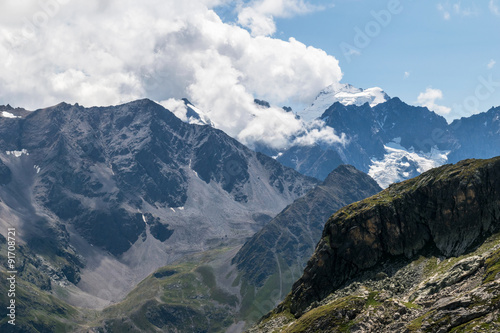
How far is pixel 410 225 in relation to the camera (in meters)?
168

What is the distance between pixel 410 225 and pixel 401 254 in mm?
10457

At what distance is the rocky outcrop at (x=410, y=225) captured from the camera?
513 ft

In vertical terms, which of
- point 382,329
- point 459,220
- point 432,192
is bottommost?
point 382,329

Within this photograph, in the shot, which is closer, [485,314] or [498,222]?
[485,314]

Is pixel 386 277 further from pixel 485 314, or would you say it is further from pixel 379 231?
pixel 485 314

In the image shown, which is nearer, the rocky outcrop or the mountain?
the mountain

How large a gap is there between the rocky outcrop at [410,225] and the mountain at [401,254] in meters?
0.31

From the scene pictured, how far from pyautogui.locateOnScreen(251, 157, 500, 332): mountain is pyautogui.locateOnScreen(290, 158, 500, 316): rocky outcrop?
0.31 meters

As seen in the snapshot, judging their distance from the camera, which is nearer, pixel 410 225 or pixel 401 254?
pixel 401 254

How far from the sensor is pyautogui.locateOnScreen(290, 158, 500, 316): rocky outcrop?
156250mm

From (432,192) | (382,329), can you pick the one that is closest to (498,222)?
(432,192)

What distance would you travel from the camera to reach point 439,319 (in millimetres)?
94375

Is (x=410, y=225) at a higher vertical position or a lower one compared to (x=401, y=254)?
higher

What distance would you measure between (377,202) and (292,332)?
62.9m
